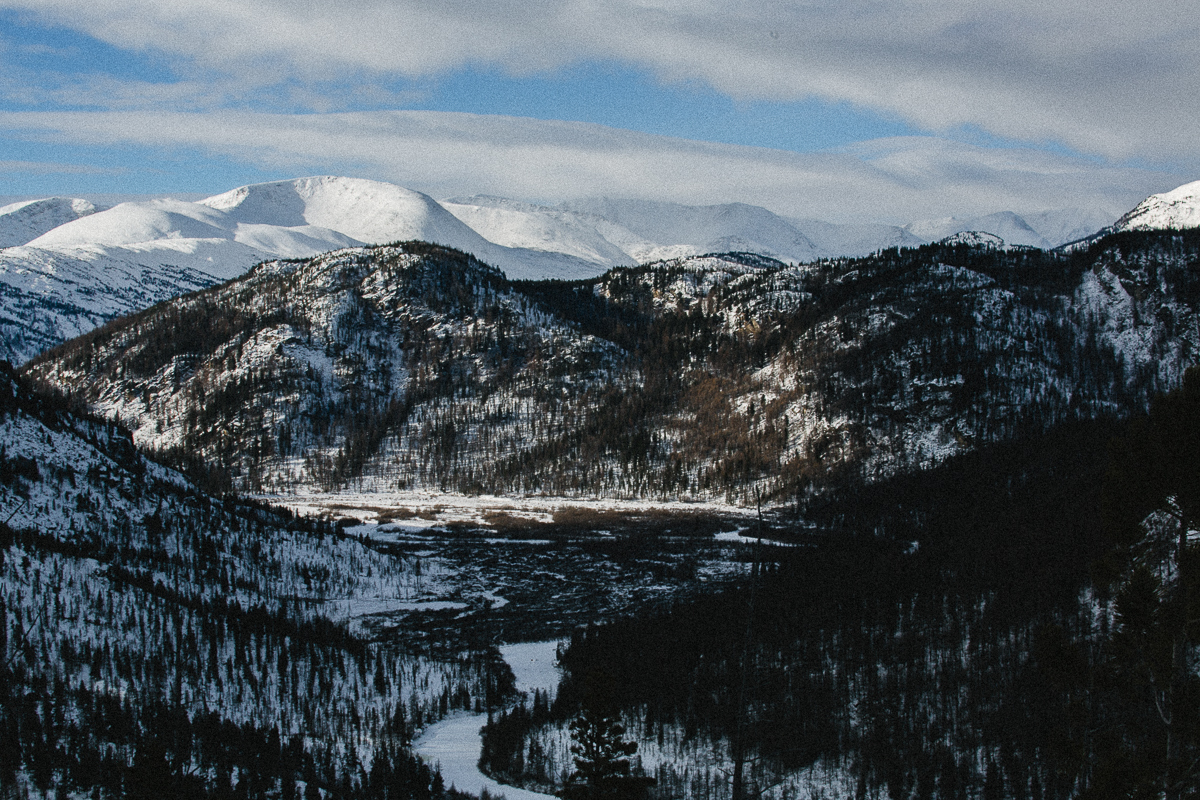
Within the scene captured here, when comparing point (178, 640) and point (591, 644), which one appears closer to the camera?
point (178, 640)

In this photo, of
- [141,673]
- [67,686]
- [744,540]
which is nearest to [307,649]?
[141,673]

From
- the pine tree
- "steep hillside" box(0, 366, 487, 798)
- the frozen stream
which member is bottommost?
the frozen stream

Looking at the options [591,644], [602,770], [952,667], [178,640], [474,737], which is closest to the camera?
[602,770]

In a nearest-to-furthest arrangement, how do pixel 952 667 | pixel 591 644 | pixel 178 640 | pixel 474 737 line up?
pixel 952 667
pixel 474 737
pixel 178 640
pixel 591 644

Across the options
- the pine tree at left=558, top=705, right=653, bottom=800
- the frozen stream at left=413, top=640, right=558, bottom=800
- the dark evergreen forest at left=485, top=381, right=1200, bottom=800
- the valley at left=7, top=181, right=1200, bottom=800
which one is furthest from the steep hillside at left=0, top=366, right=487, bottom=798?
the pine tree at left=558, top=705, right=653, bottom=800

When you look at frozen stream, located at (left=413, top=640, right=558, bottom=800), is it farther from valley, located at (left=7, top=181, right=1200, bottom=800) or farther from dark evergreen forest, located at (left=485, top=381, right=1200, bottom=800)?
dark evergreen forest, located at (left=485, top=381, right=1200, bottom=800)

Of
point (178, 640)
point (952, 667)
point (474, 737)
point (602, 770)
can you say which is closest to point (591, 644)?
point (474, 737)

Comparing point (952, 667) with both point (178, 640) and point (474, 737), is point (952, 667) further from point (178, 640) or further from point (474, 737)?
point (178, 640)

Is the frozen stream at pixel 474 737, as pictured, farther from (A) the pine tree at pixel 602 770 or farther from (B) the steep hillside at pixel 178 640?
(A) the pine tree at pixel 602 770
